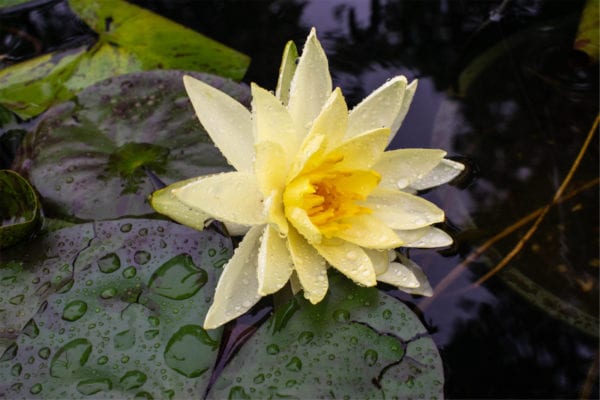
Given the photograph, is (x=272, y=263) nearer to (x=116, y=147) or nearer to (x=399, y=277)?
(x=399, y=277)

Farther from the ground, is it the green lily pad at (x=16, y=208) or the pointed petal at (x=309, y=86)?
the pointed petal at (x=309, y=86)

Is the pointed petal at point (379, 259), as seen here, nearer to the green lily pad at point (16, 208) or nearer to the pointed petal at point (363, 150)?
the pointed petal at point (363, 150)

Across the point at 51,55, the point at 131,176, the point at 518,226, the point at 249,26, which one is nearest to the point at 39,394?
the point at 131,176

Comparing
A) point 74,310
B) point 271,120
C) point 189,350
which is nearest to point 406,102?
point 271,120

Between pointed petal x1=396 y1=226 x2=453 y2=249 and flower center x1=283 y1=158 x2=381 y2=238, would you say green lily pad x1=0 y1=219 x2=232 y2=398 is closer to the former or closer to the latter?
flower center x1=283 y1=158 x2=381 y2=238

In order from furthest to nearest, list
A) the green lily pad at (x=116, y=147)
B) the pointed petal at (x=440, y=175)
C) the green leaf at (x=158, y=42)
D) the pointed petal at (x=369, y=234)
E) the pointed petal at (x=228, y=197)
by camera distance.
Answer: the green leaf at (x=158, y=42) → the green lily pad at (x=116, y=147) → the pointed petal at (x=440, y=175) → the pointed petal at (x=369, y=234) → the pointed petal at (x=228, y=197)

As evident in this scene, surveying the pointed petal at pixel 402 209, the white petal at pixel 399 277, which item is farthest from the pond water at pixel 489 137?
the pointed petal at pixel 402 209

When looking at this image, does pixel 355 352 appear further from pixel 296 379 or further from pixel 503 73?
pixel 503 73
